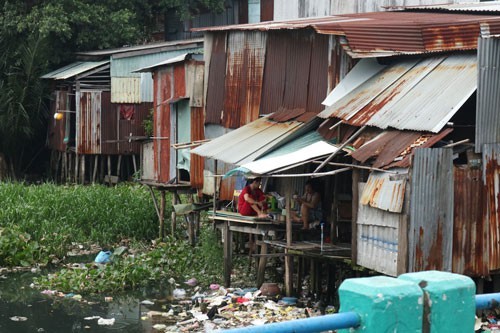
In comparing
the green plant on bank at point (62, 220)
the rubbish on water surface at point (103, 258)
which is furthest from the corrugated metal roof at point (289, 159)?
the green plant on bank at point (62, 220)

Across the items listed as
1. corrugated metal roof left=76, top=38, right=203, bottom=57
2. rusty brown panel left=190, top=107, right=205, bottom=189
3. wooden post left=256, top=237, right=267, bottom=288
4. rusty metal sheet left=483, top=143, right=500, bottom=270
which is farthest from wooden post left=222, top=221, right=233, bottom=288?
corrugated metal roof left=76, top=38, right=203, bottom=57

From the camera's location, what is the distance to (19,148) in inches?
1043

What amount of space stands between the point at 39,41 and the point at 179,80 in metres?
7.71

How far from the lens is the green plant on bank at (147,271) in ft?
50.1

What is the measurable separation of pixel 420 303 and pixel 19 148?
2382 cm

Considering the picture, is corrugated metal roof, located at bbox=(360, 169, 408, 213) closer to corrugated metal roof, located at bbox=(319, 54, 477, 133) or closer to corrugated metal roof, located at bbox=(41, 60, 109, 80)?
corrugated metal roof, located at bbox=(319, 54, 477, 133)

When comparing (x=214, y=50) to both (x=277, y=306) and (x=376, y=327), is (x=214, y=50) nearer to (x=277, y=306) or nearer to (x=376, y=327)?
(x=277, y=306)

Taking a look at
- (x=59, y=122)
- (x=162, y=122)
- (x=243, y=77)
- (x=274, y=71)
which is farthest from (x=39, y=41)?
(x=274, y=71)

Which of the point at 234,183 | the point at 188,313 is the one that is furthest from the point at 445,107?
the point at 234,183

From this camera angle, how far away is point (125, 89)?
82.2 ft

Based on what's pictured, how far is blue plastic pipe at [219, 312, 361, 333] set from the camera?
3.34m

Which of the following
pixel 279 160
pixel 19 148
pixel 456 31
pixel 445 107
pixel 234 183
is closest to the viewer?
pixel 445 107

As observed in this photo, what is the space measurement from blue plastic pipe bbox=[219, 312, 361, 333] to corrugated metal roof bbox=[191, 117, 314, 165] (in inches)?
388

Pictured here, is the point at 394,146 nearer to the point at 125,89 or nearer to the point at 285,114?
the point at 285,114
